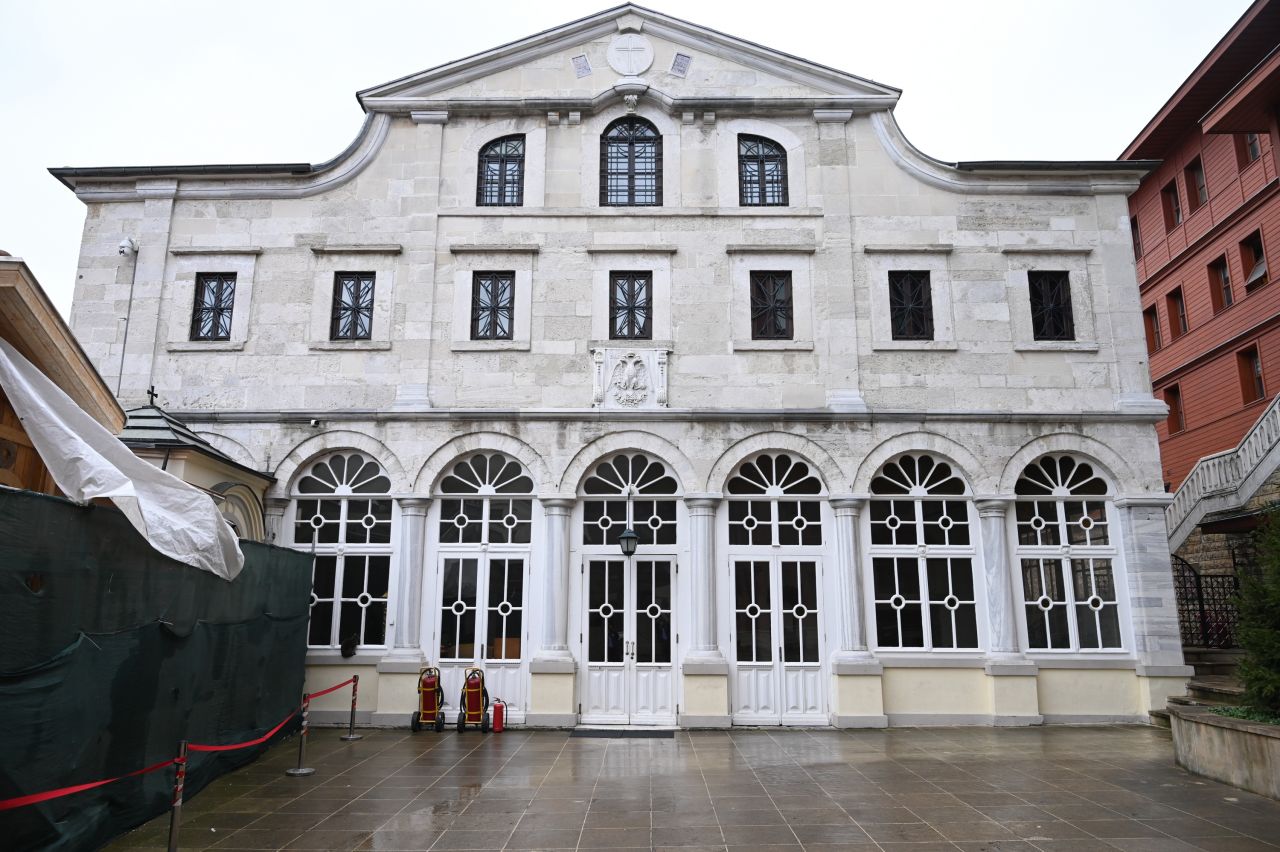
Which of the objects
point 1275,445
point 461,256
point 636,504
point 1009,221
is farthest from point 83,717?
point 1275,445

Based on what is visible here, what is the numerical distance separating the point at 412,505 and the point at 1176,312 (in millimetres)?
20931

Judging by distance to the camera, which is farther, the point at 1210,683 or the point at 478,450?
the point at 478,450

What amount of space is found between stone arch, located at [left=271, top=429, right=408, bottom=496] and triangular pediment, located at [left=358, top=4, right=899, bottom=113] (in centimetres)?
582

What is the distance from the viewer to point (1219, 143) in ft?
68.5

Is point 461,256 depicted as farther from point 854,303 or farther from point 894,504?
point 894,504

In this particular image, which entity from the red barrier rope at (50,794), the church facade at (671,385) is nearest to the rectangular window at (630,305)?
the church facade at (671,385)

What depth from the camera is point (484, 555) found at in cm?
1335

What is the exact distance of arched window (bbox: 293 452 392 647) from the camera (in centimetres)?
1318

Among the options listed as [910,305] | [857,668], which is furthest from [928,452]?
[857,668]

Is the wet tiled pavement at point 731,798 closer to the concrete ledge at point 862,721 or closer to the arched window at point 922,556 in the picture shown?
the concrete ledge at point 862,721

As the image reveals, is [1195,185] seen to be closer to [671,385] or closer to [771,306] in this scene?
[771,306]

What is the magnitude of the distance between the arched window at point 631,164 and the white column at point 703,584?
5.26 m

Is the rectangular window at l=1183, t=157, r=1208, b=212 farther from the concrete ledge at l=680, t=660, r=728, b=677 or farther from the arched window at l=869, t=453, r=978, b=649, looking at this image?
the concrete ledge at l=680, t=660, r=728, b=677

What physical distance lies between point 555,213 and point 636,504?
16.6 ft
